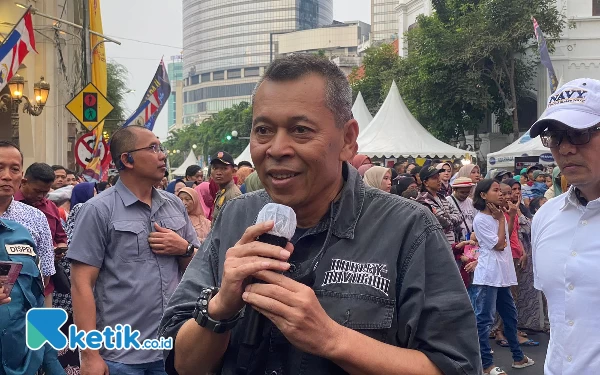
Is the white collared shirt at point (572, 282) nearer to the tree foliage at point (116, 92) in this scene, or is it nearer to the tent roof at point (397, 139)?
the tent roof at point (397, 139)

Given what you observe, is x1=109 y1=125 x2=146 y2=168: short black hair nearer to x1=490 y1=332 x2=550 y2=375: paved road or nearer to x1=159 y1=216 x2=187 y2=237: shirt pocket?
x1=159 y1=216 x2=187 y2=237: shirt pocket

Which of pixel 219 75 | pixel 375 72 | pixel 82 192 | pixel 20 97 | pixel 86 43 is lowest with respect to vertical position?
pixel 82 192

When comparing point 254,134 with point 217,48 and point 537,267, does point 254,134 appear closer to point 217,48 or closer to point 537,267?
point 537,267

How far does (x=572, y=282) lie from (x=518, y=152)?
69.9 ft

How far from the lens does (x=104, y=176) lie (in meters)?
19.7

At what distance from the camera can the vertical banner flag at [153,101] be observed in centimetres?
2119

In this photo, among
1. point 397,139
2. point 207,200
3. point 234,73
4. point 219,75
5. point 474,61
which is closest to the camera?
point 207,200

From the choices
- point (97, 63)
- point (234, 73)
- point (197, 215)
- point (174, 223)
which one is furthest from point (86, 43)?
point (234, 73)

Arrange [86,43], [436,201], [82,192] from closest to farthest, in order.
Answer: [82,192] → [436,201] → [86,43]

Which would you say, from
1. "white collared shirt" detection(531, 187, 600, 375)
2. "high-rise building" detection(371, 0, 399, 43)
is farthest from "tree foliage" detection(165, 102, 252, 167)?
"white collared shirt" detection(531, 187, 600, 375)

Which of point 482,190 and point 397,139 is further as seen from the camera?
point 397,139

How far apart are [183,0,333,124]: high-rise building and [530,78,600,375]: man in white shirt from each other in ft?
542

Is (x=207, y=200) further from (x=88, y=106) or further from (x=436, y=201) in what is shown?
(x=88, y=106)

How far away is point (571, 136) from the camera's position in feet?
9.62
